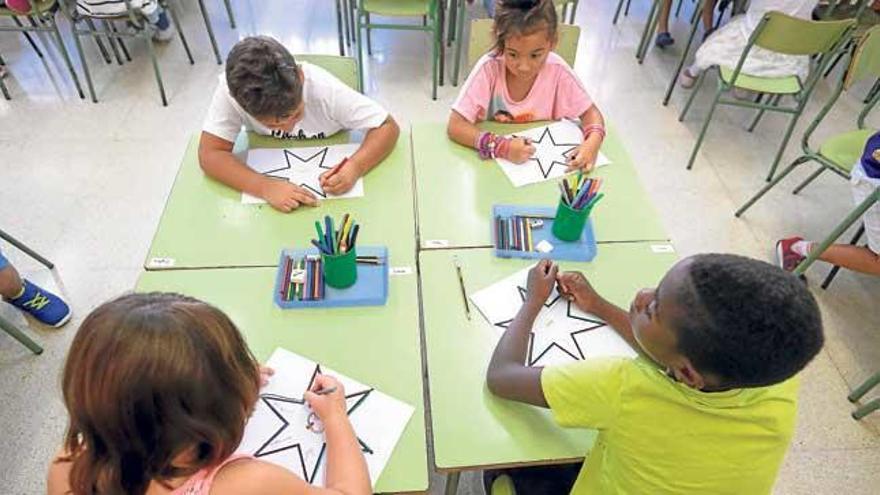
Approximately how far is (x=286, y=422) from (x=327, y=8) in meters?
A: 3.52

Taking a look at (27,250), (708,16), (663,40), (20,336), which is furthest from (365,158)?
(708,16)

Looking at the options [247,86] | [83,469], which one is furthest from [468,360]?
[247,86]

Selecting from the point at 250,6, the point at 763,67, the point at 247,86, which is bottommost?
the point at 250,6

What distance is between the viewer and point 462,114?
1.70m

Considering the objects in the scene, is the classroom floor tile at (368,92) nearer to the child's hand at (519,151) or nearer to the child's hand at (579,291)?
the child's hand at (579,291)

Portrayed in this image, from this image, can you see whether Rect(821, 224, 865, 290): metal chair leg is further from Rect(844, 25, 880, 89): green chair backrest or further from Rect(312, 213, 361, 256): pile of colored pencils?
Rect(312, 213, 361, 256): pile of colored pencils

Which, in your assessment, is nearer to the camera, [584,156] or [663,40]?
[584,156]

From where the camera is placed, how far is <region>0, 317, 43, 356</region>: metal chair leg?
180cm

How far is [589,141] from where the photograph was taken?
1.64m

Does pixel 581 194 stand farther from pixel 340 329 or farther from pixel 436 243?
pixel 340 329

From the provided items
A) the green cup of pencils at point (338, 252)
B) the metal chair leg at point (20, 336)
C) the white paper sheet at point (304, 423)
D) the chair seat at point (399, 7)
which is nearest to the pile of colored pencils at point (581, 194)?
the green cup of pencils at point (338, 252)

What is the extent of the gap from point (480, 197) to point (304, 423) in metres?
0.75

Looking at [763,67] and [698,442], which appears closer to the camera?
[698,442]

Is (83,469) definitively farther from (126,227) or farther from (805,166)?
(805,166)
